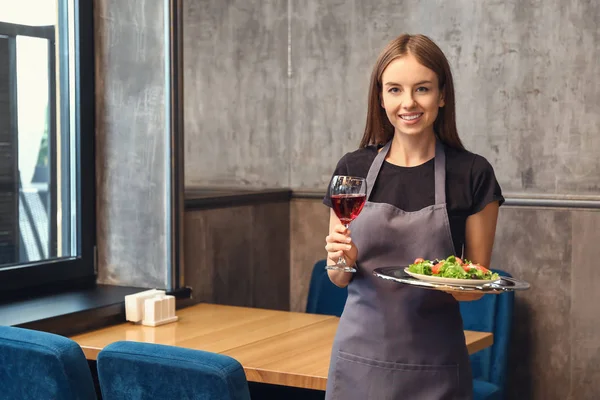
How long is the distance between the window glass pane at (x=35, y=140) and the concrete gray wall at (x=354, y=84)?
97 centimetres

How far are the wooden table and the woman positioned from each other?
0.32 meters

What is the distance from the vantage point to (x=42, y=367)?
1895 millimetres

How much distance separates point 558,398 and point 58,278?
201 centimetres

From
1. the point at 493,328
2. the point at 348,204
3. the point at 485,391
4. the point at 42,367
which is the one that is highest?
the point at 348,204

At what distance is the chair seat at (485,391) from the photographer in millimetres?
3180

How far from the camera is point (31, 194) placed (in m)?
3.17

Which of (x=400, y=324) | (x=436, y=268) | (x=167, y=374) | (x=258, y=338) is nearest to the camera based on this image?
(x=167, y=374)

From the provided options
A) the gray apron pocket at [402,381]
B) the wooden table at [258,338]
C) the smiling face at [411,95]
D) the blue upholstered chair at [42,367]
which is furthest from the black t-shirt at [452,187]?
the blue upholstered chair at [42,367]

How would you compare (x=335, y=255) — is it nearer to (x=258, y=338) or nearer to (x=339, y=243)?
(x=339, y=243)

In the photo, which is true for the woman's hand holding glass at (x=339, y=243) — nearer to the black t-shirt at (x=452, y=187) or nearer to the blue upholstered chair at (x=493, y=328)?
the black t-shirt at (x=452, y=187)

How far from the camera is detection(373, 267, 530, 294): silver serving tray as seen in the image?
69.0 inches

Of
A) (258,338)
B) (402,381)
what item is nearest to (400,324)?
(402,381)

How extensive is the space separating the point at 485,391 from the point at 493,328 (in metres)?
0.27

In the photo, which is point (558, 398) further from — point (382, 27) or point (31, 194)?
point (31, 194)
